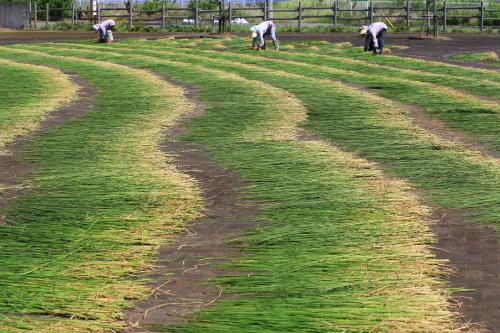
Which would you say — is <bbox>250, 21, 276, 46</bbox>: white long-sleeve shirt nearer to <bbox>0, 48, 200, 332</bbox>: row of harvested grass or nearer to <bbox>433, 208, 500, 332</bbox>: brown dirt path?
<bbox>0, 48, 200, 332</bbox>: row of harvested grass

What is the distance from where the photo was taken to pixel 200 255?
512cm

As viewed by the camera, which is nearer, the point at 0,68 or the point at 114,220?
the point at 114,220

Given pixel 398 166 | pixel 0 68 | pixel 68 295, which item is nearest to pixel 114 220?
pixel 68 295

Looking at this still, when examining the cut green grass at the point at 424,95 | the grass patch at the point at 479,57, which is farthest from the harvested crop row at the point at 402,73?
the grass patch at the point at 479,57

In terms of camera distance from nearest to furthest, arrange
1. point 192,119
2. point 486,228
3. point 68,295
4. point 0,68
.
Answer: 1. point 68,295
2. point 486,228
3. point 192,119
4. point 0,68

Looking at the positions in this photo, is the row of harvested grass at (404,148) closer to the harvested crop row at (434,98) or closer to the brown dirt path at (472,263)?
the brown dirt path at (472,263)

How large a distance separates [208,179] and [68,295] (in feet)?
10.3

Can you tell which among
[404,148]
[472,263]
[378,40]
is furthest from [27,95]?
[378,40]

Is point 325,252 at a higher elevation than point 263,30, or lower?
lower

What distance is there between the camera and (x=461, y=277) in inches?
184

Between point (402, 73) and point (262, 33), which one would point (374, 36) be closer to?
point (262, 33)

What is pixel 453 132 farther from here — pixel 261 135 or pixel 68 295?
pixel 68 295

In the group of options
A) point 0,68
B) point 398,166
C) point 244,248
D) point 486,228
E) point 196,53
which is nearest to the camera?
point 244,248

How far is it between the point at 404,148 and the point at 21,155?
3.30 meters
